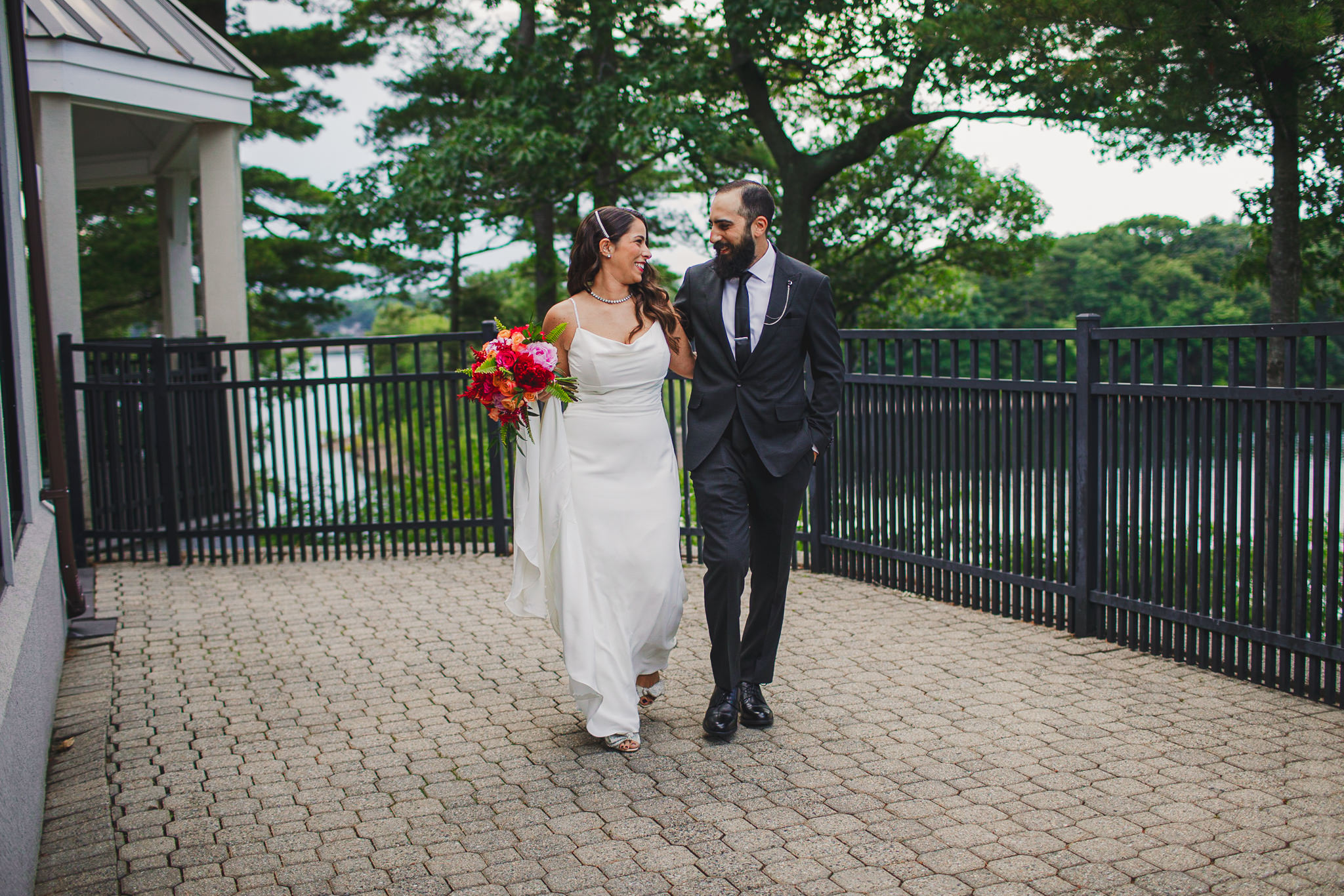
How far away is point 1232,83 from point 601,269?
8602 millimetres

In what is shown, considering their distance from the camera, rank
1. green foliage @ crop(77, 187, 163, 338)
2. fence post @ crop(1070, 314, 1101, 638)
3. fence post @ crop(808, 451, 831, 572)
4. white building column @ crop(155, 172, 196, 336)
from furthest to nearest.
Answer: green foliage @ crop(77, 187, 163, 338) < white building column @ crop(155, 172, 196, 336) < fence post @ crop(808, 451, 831, 572) < fence post @ crop(1070, 314, 1101, 638)

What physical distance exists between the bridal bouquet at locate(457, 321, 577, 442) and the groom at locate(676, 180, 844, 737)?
0.63 m

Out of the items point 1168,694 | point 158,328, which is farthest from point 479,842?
point 158,328

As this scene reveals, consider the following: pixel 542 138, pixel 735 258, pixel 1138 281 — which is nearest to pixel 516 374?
pixel 735 258

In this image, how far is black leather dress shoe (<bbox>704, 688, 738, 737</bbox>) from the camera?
16.4 ft

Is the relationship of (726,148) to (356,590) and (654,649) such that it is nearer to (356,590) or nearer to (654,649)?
(356,590)

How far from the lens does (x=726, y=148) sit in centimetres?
1688

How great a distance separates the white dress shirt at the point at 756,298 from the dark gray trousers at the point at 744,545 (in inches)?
16.2

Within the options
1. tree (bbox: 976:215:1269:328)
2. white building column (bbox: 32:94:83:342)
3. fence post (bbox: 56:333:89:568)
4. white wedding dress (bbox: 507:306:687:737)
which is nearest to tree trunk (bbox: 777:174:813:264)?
tree (bbox: 976:215:1269:328)

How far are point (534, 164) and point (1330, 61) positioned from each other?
11.0m

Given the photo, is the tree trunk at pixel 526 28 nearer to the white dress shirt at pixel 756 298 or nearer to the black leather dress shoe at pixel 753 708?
the white dress shirt at pixel 756 298

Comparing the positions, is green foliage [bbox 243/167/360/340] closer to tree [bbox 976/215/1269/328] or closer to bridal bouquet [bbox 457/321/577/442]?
tree [bbox 976/215/1269/328]

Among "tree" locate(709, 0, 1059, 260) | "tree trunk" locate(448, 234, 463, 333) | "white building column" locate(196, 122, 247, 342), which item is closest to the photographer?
"white building column" locate(196, 122, 247, 342)

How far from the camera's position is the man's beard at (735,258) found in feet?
16.8
